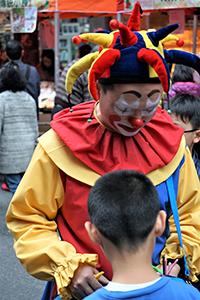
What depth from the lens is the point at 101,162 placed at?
1611mm

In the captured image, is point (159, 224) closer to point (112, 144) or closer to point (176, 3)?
point (112, 144)

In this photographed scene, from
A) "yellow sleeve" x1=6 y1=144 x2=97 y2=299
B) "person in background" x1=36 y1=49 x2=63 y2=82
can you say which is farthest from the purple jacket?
"person in background" x1=36 y1=49 x2=63 y2=82

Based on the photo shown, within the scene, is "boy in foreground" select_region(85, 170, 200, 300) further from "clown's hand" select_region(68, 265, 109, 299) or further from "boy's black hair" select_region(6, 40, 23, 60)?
"boy's black hair" select_region(6, 40, 23, 60)

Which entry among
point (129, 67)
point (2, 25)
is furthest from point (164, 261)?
point (2, 25)

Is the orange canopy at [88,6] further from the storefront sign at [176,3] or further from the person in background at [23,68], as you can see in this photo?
the person in background at [23,68]

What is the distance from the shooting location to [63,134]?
1.64 m

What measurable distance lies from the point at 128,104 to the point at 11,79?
346 cm

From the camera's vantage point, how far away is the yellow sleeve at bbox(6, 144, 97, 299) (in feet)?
4.95

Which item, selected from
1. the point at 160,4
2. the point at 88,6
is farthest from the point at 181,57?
the point at 88,6

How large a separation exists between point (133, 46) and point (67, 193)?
62cm

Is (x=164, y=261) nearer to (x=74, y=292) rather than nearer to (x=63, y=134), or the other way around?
(x=74, y=292)

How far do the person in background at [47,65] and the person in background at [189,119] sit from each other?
593cm

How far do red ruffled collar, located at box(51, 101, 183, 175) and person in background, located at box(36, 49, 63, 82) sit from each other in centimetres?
673

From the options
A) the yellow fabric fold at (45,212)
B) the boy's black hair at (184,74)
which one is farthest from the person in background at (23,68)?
the yellow fabric fold at (45,212)
